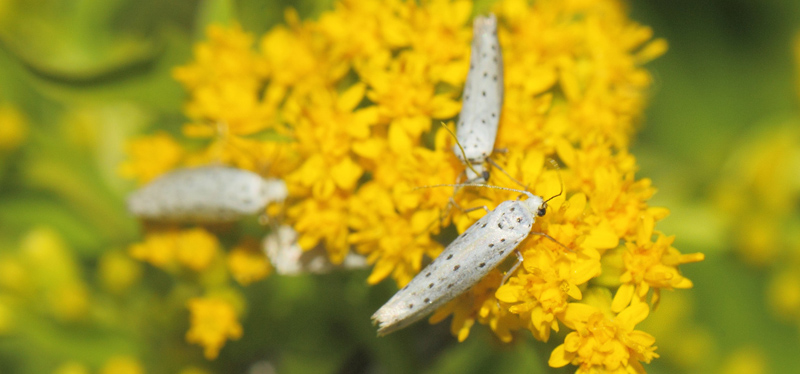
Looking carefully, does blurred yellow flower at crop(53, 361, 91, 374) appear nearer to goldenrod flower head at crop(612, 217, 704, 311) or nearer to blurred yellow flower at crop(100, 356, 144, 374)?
blurred yellow flower at crop(100, 356, 144, 374)

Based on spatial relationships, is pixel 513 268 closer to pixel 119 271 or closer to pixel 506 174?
pixel 506 174

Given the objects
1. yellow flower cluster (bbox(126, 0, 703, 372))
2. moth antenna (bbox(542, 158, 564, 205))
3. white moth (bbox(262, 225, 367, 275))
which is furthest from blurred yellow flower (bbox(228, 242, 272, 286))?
moth antenna (bbox(542, 158, 564, 205))

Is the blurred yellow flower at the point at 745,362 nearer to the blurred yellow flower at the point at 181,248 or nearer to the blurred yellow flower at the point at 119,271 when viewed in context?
the blurred yellow flower at the point at 181,248

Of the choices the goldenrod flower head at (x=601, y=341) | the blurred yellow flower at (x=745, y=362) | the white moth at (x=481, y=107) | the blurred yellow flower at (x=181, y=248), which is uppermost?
the white moth at (x=481, y=107)

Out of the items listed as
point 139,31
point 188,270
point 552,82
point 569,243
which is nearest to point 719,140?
point 552,82

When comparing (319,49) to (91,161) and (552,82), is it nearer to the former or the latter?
(552,82)

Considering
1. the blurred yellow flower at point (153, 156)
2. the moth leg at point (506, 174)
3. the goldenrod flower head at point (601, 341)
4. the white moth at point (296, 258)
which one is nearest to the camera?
the goldenrod flower head at point (601, 341)

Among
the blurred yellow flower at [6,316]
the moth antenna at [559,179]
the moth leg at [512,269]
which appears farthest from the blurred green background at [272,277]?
the moth antenna at [559,179]

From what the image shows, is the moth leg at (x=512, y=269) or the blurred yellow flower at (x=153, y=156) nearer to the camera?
the moth leg at (x=512, y=269)
